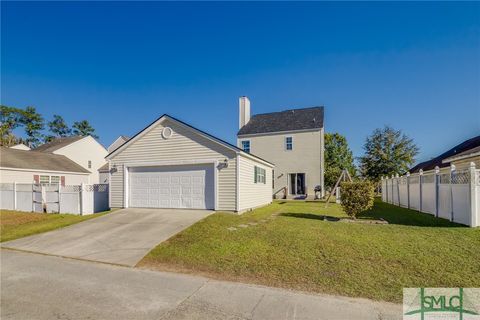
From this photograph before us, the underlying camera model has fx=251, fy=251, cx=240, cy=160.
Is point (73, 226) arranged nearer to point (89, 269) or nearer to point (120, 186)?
point (120, 186)

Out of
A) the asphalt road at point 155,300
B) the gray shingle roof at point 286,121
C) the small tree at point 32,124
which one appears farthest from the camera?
the small tree at point 32,124

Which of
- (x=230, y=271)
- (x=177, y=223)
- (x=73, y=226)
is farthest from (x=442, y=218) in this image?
(x=73, y=226)

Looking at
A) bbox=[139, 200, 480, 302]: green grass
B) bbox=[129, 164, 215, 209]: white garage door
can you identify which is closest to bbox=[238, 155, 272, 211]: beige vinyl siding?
bbox=[129, 164, 215, 209]: white garage door

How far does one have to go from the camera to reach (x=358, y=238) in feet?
23.0

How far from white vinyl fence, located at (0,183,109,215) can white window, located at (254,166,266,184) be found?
9.29m

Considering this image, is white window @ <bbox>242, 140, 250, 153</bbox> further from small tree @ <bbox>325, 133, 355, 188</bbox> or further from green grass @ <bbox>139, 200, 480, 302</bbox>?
small tree @ <bbox>325, 133, 355, 188</bbox>

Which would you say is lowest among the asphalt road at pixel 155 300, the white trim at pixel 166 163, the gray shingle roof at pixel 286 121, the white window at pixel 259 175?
the asphalt road at pixel 155 300

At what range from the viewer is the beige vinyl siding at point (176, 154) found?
1184 cm

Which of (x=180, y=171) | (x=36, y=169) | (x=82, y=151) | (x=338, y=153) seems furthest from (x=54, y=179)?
(x=338, y=153)

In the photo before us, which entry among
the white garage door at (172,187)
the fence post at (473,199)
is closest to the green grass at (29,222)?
the white garage door at (172,187)

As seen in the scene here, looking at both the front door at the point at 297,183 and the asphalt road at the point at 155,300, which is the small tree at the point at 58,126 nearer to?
the front door at the point at 297,183

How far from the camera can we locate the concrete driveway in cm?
693

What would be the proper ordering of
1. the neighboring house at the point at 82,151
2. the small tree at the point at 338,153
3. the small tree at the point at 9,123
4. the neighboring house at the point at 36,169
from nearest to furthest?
the neighboring house at the point at 36,169 < the neighboring house at the point at 82,151 < the small tree at the point at 338,153 < the small tree at the point at 9,123

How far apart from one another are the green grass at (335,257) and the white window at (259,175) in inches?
250
